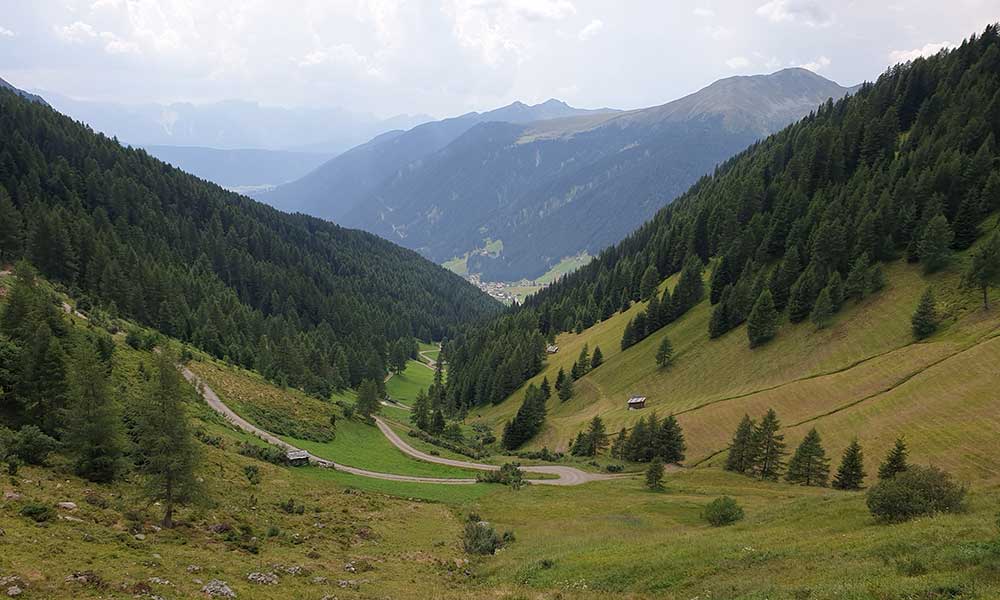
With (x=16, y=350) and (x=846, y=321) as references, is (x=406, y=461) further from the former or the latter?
(x=846, y=321)

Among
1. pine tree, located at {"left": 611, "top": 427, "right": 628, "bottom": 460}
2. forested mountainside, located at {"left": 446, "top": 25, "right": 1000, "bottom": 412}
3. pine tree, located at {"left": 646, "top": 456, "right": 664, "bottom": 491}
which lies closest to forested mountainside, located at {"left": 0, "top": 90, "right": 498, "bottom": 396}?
forested mountainside, located at {"left": 446, "top": 25, "right": 1000, "bottom": 412}

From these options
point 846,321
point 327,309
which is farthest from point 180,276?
point 846,321

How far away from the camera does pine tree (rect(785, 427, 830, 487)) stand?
183 ft

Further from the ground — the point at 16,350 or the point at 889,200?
the point at 889,200

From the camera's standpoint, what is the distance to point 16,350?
123 feet

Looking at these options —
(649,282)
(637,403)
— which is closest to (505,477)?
(637,403)

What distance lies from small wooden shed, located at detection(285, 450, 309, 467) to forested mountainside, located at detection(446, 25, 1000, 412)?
263ft

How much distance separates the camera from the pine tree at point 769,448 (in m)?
60.7

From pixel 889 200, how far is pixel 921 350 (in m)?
40.3

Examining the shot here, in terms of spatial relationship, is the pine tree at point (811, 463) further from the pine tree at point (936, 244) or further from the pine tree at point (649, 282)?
the pine tree at point (649, 282)

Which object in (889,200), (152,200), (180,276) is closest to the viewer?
→ (889,200)

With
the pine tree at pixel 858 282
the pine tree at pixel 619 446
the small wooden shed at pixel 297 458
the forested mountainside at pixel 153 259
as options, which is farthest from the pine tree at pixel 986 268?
the forested mountainside at pixel 153 259

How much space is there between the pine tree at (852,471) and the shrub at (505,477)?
37036 millimetres

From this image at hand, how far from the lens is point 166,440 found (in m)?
26.9
